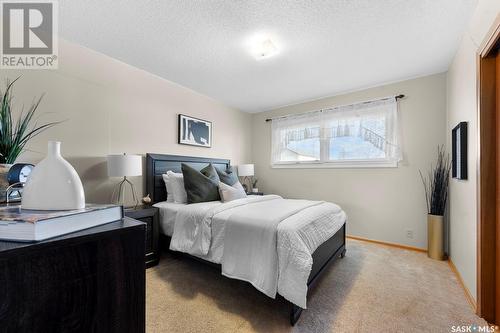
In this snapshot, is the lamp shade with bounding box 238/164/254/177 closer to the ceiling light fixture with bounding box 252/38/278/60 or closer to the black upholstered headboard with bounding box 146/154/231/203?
the black upholstered headboard with bounding box 146/154/231/203

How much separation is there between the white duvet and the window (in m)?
1.52

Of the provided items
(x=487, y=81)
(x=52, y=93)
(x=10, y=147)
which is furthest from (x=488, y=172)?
(x=52, y=93)

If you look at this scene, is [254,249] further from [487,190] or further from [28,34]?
[28,34]

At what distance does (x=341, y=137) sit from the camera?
363 centimetres

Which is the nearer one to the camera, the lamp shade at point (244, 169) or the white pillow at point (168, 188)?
the white pillow at point (168, 188)

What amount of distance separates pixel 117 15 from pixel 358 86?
319 centimetres

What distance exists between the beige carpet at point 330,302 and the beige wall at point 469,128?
0.28 metres

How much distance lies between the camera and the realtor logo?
1.85 metres

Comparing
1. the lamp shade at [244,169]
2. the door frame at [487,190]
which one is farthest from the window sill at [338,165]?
the door frame at [487,190]

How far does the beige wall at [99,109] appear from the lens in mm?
2154

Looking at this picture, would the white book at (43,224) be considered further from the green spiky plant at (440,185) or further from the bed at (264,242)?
Result: the green spiky plant at (440,185)

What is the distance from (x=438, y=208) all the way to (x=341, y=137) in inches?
62.4

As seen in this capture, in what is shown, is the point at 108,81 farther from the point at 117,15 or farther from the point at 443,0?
the point at 443,0

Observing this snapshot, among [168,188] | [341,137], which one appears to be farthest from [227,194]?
[341,137]
